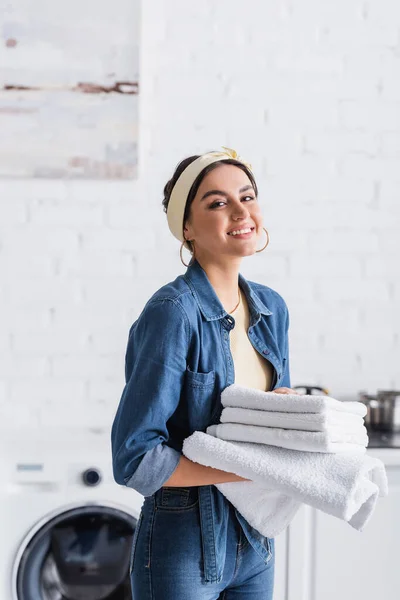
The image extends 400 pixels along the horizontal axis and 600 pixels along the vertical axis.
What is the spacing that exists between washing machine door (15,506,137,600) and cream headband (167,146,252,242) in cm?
125

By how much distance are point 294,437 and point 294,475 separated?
0.19 feet

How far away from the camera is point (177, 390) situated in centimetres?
131

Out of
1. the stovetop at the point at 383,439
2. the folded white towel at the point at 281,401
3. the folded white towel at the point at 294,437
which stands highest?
the folded white towel at the point at 281,401

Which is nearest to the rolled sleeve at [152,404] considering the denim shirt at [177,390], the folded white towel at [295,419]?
the denim shirt at [177,390]

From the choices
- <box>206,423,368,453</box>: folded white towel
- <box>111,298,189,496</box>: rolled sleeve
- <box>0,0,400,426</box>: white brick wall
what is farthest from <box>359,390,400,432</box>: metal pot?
<box>111,298,189,496</box>: rolled sleeve

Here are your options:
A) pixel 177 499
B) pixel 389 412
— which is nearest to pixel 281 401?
pixel 177 499

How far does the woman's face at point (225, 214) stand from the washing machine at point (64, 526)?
1203mm

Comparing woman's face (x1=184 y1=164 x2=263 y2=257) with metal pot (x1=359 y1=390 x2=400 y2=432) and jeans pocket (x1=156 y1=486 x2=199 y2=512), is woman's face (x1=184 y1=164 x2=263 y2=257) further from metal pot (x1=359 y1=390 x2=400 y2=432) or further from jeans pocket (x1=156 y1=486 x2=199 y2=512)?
metal pot (x1=359 y1=390 x2=400 y2=432)

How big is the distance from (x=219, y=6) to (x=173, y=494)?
1990 millimetres

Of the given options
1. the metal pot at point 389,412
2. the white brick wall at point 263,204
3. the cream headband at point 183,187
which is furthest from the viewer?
the white brick wall at point 263,204

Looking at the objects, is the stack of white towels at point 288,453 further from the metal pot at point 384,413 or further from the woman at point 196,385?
the metal pot at point 384,413

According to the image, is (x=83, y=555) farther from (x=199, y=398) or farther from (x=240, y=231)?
(x=240, y=231)

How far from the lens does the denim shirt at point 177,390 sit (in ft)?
4.20

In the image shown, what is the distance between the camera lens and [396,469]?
2441mm
